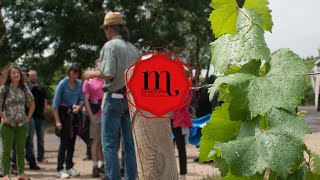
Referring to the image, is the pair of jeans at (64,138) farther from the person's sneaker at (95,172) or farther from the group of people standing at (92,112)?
the person's sneaker at (95,172)

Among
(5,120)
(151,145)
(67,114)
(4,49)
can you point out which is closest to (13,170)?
(67,114)

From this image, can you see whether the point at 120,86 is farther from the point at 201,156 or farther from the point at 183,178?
the point at 201,156

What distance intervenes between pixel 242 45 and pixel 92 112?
6.36m

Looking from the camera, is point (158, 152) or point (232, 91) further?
point (158, 152)

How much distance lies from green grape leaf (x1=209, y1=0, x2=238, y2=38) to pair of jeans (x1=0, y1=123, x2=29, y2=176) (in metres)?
5.89

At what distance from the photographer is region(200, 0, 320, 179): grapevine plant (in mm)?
1407

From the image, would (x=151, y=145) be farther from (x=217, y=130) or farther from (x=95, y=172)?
(x=95, y=172)

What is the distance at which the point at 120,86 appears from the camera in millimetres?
5172

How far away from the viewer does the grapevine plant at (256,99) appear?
141cm

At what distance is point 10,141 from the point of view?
23.3 feet

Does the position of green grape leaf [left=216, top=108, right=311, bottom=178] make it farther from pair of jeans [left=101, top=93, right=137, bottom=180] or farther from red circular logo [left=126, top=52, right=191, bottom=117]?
pair of jeans [left=101, top=93, right=137, bottom=180]

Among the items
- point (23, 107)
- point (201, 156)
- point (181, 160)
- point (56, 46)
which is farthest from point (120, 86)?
point (56, 46)

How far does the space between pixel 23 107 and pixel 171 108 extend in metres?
5.44

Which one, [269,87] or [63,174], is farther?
[63,174]
